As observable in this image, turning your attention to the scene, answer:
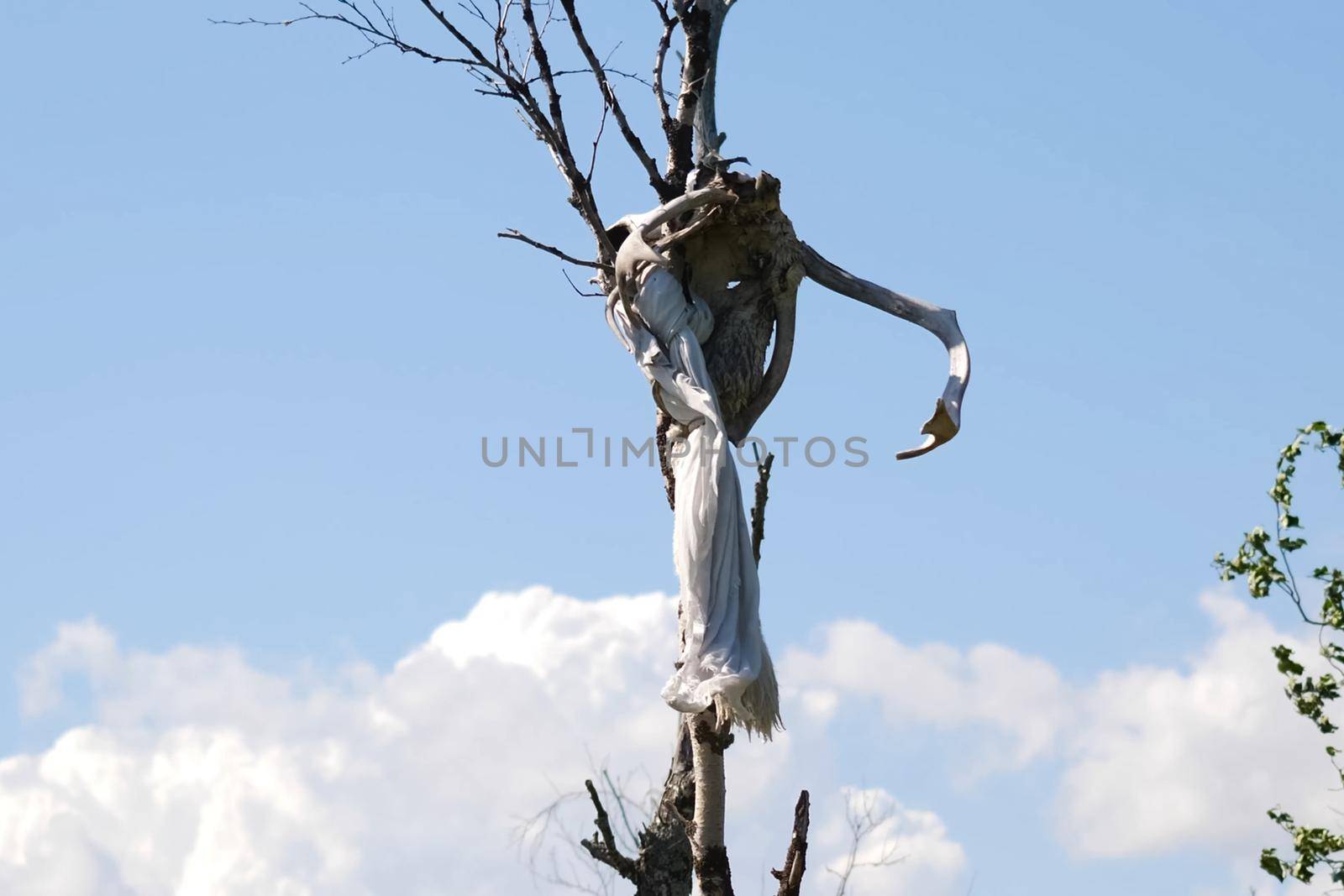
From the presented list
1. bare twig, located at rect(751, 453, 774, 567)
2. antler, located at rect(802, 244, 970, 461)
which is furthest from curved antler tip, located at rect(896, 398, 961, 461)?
bare twig, located at rect(751, 453, 774, 567)

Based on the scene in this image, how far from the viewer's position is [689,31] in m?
8.56

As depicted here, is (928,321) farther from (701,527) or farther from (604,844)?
(604,844)

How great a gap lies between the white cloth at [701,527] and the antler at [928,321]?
49cm

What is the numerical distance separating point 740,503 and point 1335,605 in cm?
410

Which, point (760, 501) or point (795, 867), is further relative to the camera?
point (760, 501)

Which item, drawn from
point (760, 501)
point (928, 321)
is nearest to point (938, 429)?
point (928, 321)

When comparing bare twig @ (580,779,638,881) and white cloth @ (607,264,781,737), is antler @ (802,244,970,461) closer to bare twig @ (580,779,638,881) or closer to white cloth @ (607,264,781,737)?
white cloth @ (607,264,781,737)

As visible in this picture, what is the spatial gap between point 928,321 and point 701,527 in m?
1.18

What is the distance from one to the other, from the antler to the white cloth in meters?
0.49

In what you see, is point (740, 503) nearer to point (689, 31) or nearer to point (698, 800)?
point (698, 800)

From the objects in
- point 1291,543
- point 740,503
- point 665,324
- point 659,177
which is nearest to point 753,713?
point 740,503

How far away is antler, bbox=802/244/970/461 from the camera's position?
655cm

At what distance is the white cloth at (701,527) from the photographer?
6.20m

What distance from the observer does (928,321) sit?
272 inches
